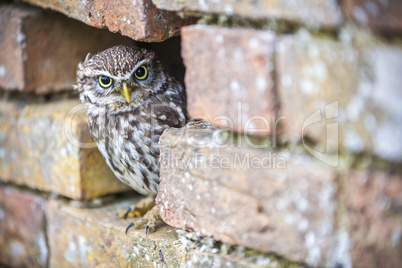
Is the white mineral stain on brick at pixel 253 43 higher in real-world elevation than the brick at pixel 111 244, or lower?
higher

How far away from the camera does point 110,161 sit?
2.44 metres

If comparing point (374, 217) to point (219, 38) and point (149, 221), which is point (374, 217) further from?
point (149, 221)

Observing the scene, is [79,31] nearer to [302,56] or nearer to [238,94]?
[238,94]

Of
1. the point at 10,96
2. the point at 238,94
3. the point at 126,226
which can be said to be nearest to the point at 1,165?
the point at 10,96

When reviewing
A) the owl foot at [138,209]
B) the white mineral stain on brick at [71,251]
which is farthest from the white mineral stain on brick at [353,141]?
the white mineral stain on brick at [71,251]

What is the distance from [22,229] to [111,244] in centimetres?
85

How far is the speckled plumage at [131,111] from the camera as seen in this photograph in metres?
2.30

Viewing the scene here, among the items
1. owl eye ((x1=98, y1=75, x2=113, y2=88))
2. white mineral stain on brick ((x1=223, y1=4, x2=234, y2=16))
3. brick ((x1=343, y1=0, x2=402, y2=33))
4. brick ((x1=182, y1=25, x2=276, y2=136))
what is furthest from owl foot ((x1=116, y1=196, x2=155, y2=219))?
brick ((x1=343, y1=0, x2=402, y2=33))

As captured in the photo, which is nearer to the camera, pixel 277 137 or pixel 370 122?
pixel 370 122

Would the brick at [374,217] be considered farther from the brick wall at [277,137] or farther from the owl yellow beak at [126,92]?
the owl yellow beak at [126,92]

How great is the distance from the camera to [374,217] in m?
1.30

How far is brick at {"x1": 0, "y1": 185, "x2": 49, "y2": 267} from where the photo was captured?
2.73 m

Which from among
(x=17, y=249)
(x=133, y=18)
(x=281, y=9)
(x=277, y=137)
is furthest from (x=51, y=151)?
(x=281, y=9)

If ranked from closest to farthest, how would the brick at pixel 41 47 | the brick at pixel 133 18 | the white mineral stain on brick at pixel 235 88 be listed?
the white mineral stain on brick at pixel 235 88, the brick at pixel 133 18, the brick at pixel 41 47
